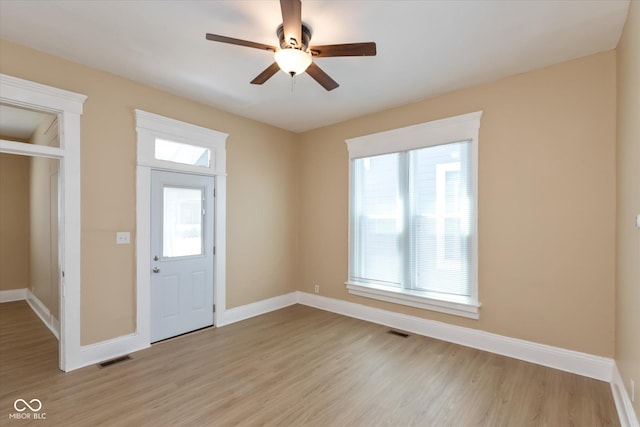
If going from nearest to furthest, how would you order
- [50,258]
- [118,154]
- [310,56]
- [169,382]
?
[310,56] < [169,382] < [118,154] < [50,258]

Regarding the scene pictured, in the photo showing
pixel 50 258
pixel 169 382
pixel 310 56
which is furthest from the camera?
pixel 50 258

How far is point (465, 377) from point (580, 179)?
2.23 metres

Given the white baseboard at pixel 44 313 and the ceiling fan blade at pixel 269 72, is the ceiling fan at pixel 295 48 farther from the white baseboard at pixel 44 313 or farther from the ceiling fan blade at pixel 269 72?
the white baseboard at pixel 44 313

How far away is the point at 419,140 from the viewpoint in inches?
154

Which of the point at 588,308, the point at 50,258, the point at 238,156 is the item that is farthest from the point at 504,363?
the point at 50,258

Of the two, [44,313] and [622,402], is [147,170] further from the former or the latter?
[622,402]

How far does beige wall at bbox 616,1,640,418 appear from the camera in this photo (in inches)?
75.5

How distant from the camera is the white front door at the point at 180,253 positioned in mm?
3598

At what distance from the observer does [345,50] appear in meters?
2.17

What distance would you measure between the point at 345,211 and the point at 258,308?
2.10 m

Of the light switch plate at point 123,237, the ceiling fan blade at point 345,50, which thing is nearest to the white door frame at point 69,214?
the light switch plate at point 123,237

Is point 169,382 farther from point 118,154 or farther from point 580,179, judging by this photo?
point 580,179

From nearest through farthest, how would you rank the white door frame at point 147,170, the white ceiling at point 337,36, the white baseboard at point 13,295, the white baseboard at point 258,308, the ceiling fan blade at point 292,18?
1. the ceiling fan blade at point 292,18
2. the white ceiling at point 337,36
3. the white door frame at point 147,170
4. the white baseboard at point 258,308
5. the white baseboard at point 13,295

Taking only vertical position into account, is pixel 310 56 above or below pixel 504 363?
above
